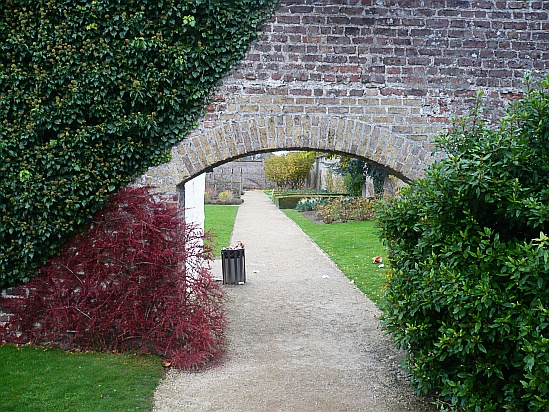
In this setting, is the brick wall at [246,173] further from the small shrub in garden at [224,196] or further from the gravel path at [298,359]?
the gravel path at [298,359]

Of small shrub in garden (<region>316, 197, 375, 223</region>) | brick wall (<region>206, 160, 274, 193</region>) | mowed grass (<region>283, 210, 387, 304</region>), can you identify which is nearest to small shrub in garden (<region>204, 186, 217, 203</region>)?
brick wall (<region>206, 160, 274, 193</region>)

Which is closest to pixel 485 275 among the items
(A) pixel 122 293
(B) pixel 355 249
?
(A) pixel 122 293

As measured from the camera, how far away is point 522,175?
454 cm

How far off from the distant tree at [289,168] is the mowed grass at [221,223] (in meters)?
8.47

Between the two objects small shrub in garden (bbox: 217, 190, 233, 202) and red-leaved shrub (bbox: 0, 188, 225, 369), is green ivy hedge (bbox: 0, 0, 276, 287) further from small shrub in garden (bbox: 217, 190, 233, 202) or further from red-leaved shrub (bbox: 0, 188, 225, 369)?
small shrub in garden (bbox: 217, 190, 233, 202)

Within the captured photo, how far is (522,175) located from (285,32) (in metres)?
2.98

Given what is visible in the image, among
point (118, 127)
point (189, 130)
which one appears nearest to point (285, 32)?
point (189, 130)

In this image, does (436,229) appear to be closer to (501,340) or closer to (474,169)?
(474,169)

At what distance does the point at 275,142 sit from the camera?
6.39 metres

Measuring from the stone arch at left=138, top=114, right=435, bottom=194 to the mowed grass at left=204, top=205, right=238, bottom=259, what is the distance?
A: 7954mm

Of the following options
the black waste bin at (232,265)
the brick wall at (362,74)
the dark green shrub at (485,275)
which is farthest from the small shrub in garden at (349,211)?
the dark green shrub at (485,275)

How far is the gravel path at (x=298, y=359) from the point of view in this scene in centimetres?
555

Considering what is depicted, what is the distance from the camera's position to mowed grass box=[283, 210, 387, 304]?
36.7ft

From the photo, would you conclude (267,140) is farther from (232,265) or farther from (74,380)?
(232,265)
